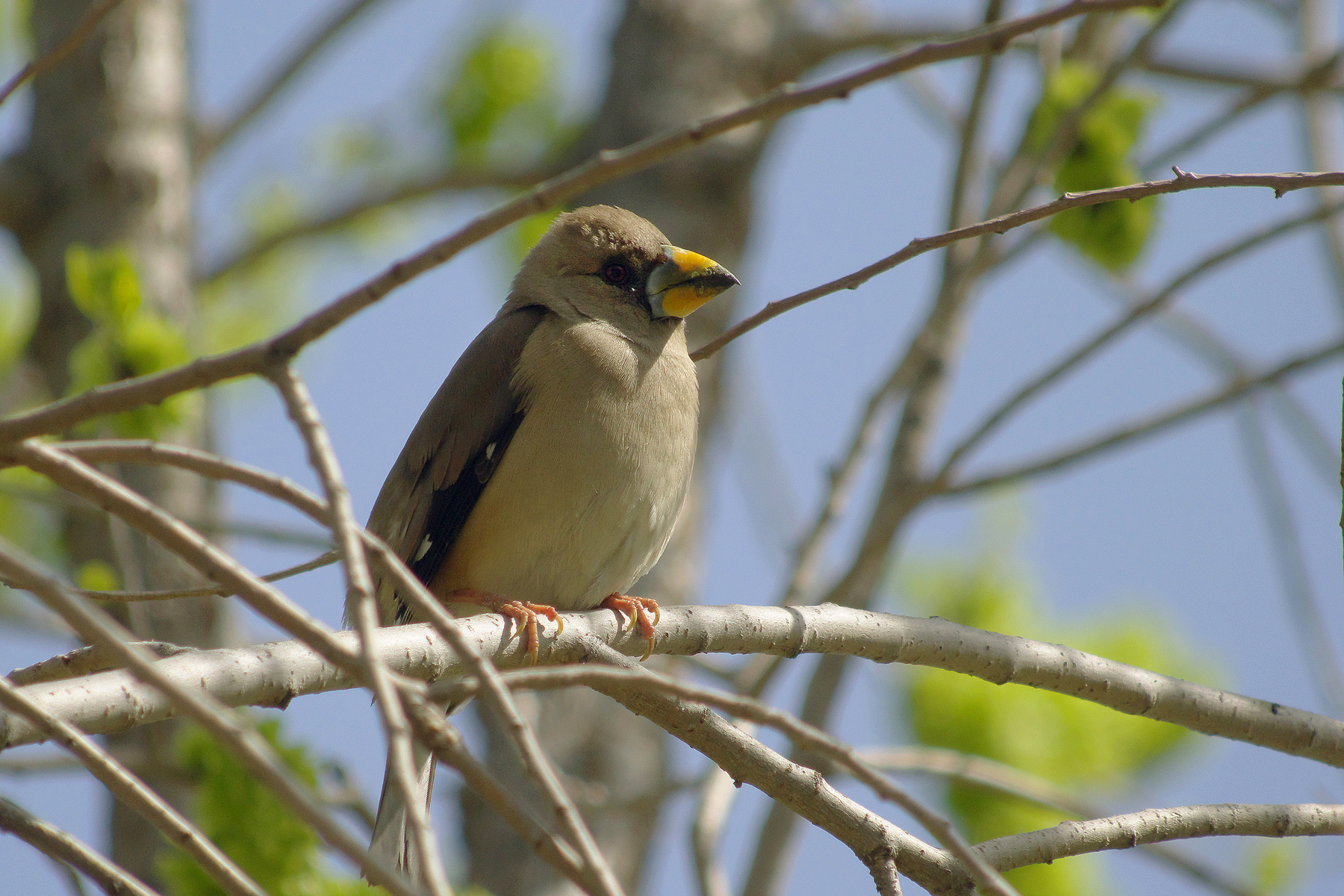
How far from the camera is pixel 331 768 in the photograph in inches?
167

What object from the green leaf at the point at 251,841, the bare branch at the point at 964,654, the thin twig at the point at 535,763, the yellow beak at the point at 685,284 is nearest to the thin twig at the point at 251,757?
the thin twig at the point at 535,763

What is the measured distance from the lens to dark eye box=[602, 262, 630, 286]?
16.3ft

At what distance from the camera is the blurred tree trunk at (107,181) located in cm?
595

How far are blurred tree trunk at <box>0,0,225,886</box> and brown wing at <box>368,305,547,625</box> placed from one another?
5.55 feet

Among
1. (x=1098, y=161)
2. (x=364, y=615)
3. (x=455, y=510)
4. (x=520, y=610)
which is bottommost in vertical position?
(x=364, y=615)

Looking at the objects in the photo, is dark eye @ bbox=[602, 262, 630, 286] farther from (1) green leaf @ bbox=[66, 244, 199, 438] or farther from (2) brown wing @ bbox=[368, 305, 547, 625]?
(1) green leaf @ bbox=[66, 244, 199, 438]

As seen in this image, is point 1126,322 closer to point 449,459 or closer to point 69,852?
point 449,459

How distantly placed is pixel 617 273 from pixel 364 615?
136 inches

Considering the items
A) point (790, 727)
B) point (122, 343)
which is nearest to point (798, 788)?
point (790, 727)

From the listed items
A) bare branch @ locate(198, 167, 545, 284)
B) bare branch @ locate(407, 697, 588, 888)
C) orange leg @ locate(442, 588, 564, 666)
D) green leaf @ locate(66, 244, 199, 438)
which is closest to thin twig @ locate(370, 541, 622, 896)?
bare branch @ locate(407, 697, 588, 888)

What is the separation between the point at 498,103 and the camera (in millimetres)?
9328

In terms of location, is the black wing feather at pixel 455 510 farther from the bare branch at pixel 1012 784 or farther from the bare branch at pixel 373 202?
the bare branch at pixel 373 202

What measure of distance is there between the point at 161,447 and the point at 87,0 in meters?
5.61


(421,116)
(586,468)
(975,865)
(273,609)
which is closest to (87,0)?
(421,116)
